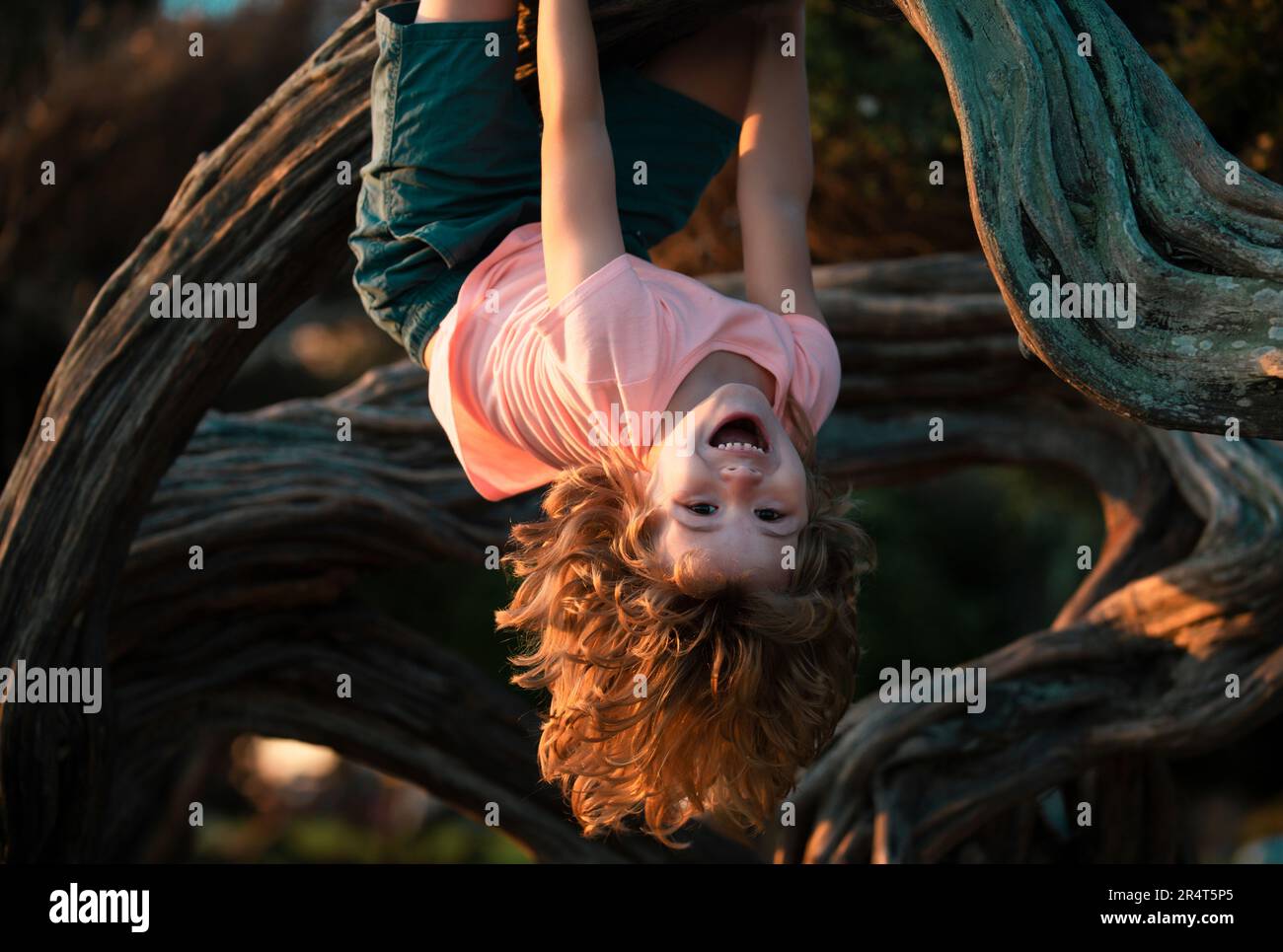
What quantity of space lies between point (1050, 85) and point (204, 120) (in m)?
6.33

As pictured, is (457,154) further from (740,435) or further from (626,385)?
(740,435)

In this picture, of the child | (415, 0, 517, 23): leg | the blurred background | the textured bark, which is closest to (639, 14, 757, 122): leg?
the child

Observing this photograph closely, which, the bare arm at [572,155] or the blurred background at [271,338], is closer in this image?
the bare arm at [572,155]

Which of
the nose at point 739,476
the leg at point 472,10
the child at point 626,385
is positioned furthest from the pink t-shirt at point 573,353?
the leg at point 472,10

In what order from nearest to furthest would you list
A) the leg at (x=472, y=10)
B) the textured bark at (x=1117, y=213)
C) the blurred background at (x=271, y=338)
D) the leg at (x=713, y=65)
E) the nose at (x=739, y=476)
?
1. the textured bark at (x=1117, y=213)
2. the nose at (x=739, y=476)
3. the leg at (x=472, y=10)
4. the leg at (x=713, y=65)
5. the blurred background at (x=271, y=338)

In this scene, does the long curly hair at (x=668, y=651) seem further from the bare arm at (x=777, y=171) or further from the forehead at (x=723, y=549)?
the bare arm at (x=777, y=171)

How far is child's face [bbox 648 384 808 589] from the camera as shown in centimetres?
219

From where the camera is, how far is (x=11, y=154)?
7.12 m

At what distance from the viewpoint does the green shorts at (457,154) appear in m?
2.50

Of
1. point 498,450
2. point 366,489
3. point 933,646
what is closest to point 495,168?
point 498,450

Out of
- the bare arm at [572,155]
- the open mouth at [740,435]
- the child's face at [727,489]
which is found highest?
the bare arm at [572,155]

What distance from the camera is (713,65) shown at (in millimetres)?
2670

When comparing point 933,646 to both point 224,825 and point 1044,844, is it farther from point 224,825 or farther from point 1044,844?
point 224,825

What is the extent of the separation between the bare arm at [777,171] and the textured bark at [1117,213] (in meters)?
0.51
